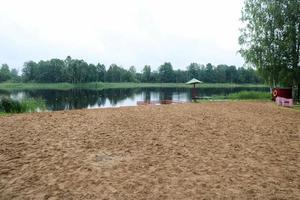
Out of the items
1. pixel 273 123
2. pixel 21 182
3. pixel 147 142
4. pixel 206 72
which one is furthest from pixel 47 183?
pixel 206 72

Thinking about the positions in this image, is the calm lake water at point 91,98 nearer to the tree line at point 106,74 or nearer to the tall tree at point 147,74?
the tree line at point 106,74

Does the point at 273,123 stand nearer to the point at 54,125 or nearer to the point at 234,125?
the point at 234,125

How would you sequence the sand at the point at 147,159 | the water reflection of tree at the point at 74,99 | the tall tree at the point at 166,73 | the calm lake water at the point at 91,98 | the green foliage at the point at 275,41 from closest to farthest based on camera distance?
the sand at the point at 147,159 → the green foliage at the point at 275,41 → the water reflection of tree at the point at 74,99 → the calm lake water at the point at 91,98 → the tall tree at the point at 166,73

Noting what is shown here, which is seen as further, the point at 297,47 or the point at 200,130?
the point at 297,47

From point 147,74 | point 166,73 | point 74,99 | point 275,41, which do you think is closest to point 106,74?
point 147,74

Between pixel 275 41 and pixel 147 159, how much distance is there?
2428 cm

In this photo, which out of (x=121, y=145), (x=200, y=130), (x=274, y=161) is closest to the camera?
(x=274, y=161)

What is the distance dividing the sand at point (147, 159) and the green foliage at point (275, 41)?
16.6 m

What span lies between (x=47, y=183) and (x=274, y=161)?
5.60 metres

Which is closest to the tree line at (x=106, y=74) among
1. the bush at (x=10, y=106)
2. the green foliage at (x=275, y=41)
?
the green foliage at (x=275, y=41)

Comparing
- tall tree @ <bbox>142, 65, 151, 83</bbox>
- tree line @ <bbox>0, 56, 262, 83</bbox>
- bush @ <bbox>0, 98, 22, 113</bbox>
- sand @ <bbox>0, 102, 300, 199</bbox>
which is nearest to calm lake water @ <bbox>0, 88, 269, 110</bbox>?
bush @ <bbox>0, 98, 22, 113</bbox>

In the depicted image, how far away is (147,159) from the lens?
8.15 meters

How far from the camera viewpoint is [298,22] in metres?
27.8

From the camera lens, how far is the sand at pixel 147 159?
6172 millimetres
